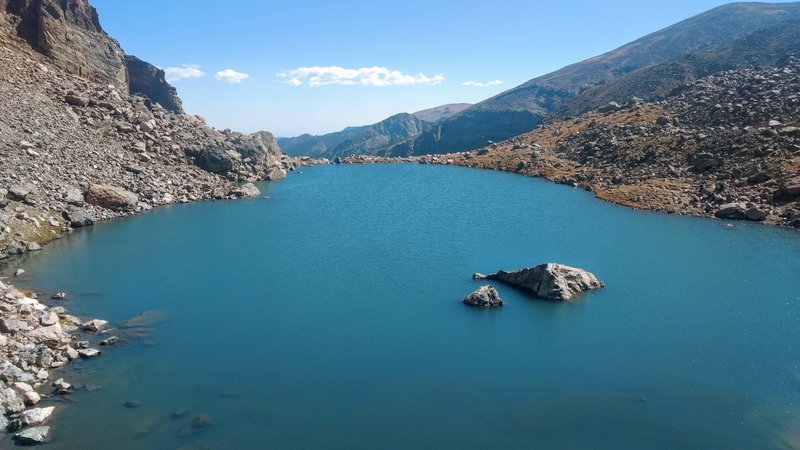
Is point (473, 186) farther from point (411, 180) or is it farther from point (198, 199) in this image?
point (198, 199)

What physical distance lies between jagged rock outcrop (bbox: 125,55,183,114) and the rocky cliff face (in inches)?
1143

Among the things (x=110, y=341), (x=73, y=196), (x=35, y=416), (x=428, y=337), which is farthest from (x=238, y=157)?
(x=35, y=416)

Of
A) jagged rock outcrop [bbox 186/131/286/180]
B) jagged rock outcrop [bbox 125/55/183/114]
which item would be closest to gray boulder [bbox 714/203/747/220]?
jagged rock outcrop [bbox 186/131/286/180]

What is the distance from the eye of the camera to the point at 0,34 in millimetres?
89938

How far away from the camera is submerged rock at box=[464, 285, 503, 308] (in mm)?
41469

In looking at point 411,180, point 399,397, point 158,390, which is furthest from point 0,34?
point 399,397

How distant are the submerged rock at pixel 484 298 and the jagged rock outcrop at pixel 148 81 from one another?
126 m

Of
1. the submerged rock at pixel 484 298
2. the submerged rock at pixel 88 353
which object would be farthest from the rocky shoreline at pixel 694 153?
the submerged rock at pixel 88 353

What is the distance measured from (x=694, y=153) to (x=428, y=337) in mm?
66443

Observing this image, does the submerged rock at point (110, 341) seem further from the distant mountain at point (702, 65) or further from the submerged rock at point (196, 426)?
the distant mountain at point (702, 65)

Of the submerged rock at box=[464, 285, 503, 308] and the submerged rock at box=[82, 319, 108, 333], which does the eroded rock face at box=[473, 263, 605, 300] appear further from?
the submerged rock at box=[82, 319, 108, 333]

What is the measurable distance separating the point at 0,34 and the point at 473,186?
78.6 meters

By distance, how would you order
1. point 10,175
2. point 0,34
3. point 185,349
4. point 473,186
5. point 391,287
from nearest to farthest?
point 185,349 → point 391,287 → point 10,175 → point 0,34 → point 473,186

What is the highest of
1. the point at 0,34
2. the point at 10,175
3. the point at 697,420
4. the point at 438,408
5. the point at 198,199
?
the point at 0,34
